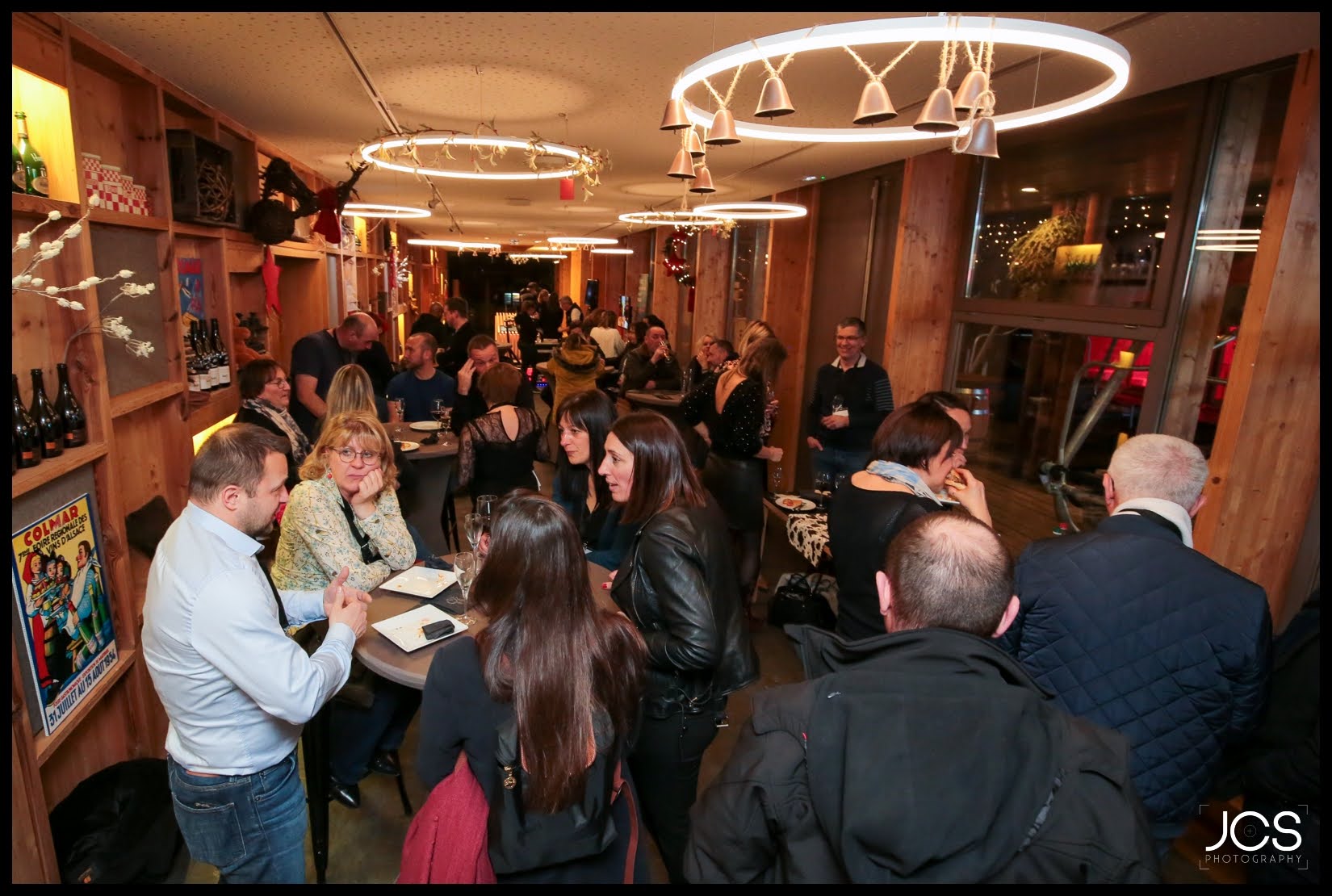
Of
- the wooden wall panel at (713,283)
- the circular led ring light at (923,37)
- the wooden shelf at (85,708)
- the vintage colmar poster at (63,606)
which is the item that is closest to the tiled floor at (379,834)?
the wooden shelf at (85,708)

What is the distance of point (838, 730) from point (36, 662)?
8.06ft

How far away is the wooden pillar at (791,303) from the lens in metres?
7.41

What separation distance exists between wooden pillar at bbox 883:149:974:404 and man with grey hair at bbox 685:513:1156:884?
14.3 ft

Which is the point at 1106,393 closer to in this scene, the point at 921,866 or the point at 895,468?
the point at 895,468

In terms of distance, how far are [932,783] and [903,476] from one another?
1.59 metres

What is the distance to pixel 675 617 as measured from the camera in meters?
2.02

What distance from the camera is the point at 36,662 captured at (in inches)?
86.7

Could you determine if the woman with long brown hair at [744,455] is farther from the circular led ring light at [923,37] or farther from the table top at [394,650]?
the circular led ring light at [923,37]

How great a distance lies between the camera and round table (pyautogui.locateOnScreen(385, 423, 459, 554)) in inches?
186

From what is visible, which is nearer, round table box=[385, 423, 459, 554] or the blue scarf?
the blue scarf

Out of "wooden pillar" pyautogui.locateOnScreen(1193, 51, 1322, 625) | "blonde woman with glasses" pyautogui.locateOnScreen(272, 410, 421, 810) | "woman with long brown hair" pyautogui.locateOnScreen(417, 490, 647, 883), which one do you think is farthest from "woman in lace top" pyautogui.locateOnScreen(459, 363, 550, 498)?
"wooden pillar" pyautogui.locateOnScreen(1193, 51, 1322, 625)

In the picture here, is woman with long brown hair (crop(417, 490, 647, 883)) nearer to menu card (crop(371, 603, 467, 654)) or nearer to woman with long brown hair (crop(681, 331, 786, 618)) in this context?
menu card (crop(371, 603, 467, 654))

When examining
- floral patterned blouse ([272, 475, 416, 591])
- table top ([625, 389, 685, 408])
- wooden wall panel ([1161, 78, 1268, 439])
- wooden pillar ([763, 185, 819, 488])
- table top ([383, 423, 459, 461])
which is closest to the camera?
floral patterned blouse ([272, 475, 416, 591])
